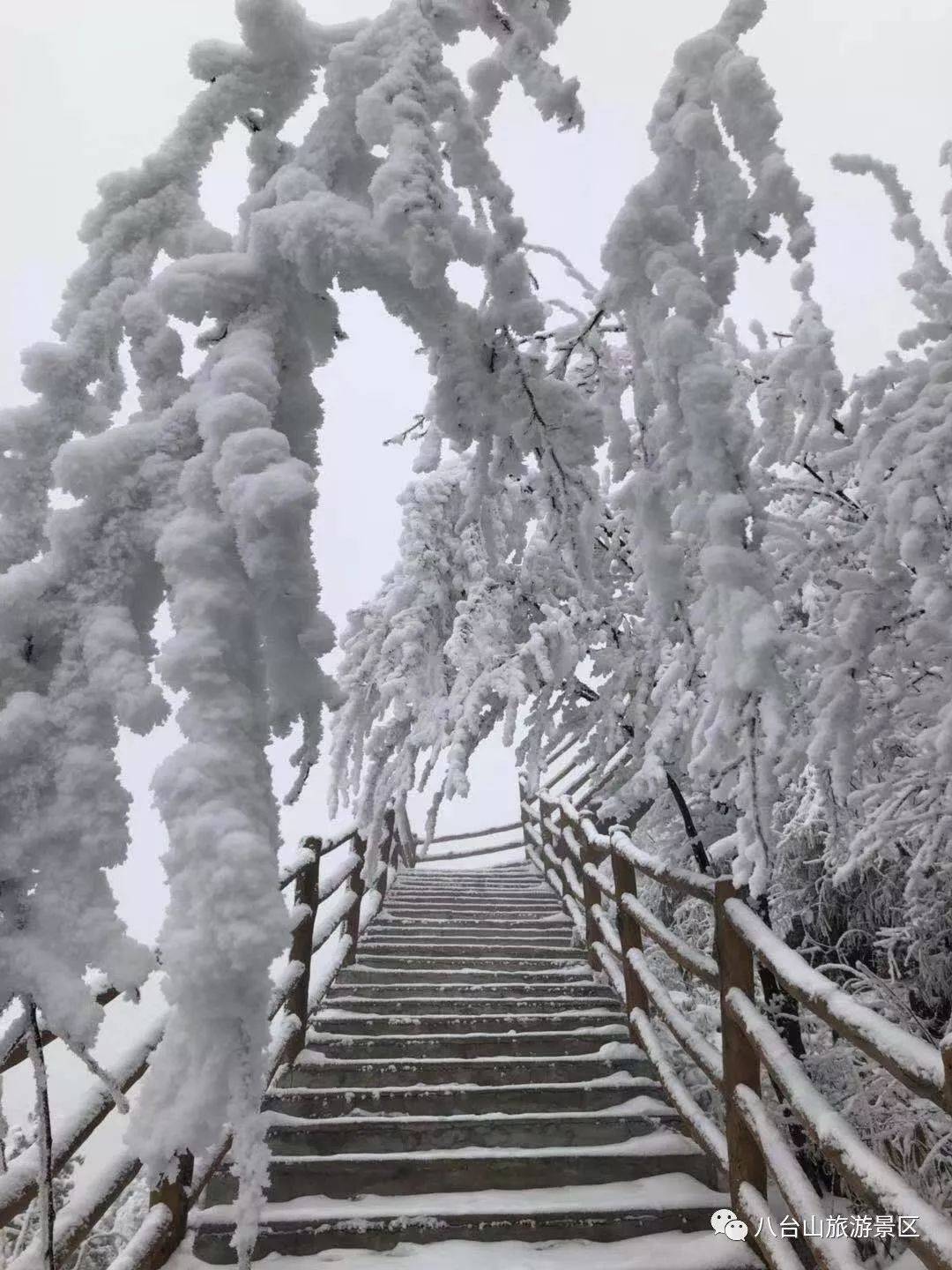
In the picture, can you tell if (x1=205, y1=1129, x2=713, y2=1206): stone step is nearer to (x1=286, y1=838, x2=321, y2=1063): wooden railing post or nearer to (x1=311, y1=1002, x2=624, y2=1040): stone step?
(x1=286, y1=838, x2=321, y2=1063): wooden railing post

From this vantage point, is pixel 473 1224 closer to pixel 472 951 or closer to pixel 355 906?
pixel 355 906

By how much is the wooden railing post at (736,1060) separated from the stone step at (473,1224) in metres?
0.22

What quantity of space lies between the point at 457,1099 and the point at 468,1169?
1.68 feet

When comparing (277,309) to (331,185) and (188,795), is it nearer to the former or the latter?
(331,185)

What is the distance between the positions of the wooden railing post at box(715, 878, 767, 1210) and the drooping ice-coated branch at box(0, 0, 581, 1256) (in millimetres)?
1776

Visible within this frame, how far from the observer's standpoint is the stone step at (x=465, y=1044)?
409 centimetres

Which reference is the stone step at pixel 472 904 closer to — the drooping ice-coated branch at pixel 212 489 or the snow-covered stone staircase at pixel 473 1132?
the snow-covered stone staircase at pixel 473 1132

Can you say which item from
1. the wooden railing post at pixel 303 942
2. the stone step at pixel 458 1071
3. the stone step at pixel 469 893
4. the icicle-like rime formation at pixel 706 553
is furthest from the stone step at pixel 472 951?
the stone step at pixel 469 893

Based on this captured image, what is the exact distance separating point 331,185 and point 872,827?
9.82 ft

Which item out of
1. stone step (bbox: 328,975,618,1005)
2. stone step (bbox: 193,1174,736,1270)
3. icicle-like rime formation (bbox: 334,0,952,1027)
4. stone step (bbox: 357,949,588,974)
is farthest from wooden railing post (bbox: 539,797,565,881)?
stone step (bbox: 193,1174,736,1270)

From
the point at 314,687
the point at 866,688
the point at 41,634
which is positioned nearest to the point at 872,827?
the point at 866,688

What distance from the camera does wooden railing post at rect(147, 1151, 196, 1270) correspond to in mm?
2402

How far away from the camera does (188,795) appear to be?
3.41 ft

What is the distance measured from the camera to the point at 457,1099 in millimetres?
3459
